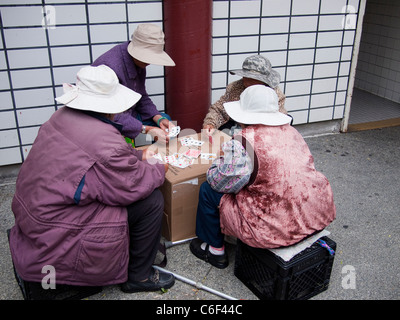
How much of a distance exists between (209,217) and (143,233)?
1.57 feet

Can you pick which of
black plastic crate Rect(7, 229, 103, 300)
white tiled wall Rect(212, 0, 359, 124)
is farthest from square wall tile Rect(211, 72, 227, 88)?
black plastic crate Rect(7, 229, 103, 300)

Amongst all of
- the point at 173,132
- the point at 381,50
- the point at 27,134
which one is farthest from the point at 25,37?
the point at 381,50

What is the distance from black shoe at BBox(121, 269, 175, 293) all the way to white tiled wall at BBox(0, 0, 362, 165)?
1884 millimetres

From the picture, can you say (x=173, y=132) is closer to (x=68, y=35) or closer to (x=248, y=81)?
(x=248, y=81)

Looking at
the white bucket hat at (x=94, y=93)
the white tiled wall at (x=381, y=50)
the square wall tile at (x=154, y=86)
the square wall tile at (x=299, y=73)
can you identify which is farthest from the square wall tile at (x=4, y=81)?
the white tiled wall at (x=381, y=50)

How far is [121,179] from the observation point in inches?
88.0

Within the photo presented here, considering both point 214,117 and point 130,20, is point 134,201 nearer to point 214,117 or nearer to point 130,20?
point 214,117

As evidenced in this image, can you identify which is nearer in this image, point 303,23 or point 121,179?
point 121,179

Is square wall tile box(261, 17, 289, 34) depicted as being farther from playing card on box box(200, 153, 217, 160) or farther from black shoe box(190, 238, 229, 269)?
black shoe box(190, 238, 229, 269)

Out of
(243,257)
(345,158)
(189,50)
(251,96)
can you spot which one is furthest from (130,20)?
(345,158)

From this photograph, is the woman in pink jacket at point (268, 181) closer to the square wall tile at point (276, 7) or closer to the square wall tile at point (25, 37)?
the square wall tile at point (25, 37)

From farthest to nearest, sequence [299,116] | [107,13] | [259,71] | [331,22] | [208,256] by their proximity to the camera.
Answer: [299,116] < [331,22] < [107,13] < [259,71] < [208,256]

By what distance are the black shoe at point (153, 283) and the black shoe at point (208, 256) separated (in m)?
0.31

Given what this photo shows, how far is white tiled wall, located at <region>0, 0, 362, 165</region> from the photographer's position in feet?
11.4
